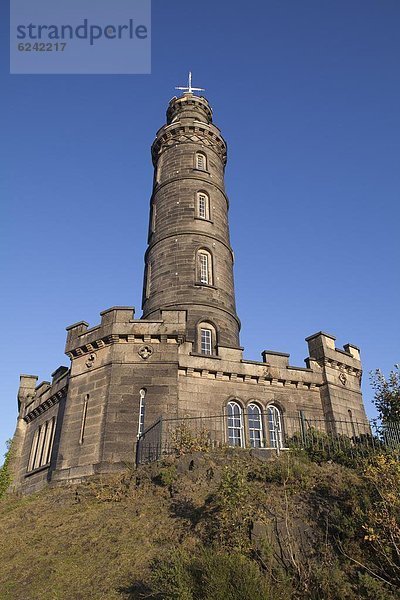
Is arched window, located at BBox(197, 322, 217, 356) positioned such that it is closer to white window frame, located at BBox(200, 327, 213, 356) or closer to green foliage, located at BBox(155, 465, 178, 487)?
white window frame, located at BBox(200, 327, 213, 356)

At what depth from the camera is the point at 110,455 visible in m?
15.2

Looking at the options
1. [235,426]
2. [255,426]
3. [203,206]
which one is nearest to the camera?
[235,426]

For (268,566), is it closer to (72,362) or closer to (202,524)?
(202,524)

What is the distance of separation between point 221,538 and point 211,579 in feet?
6.04

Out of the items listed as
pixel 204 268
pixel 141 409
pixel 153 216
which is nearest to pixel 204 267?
pixel 204 268

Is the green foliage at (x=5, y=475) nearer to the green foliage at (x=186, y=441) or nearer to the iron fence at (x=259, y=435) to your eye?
the iron fence at (x=259, y=435)

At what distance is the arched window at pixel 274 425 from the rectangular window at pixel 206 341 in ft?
11.9

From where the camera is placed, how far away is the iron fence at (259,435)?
47.7 feet

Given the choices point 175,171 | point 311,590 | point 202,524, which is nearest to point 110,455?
point 202,524

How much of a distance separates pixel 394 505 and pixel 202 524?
12.3ft

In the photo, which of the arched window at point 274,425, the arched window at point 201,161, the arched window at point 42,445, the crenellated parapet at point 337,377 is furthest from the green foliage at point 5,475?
the arched window at point 201,161

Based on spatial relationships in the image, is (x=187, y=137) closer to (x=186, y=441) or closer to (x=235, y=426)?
(x=235, y=426)

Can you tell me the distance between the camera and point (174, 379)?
16625 millimetres

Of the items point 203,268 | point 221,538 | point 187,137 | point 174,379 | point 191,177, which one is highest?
point 187,137
